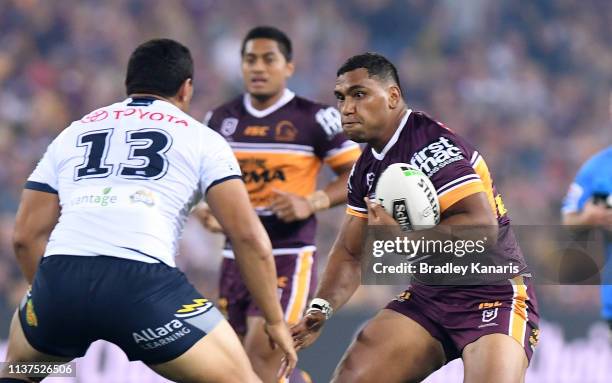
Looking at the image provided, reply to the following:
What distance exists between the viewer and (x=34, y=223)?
5.09 m

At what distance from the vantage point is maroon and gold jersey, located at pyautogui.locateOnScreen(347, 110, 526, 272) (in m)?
5.26

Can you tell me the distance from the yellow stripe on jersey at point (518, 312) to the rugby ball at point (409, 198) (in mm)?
592

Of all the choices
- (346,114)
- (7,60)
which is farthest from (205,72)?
(346,114)

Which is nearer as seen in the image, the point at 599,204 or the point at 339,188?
the point at 339,188

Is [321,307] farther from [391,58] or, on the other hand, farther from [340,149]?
[391,58]

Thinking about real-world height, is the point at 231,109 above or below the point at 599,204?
above

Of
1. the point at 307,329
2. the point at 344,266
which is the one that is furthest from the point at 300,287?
the point at 307,329

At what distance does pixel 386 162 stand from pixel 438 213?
0.46 meters

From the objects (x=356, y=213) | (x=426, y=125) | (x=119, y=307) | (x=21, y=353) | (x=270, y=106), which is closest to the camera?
(x=119, y=307)

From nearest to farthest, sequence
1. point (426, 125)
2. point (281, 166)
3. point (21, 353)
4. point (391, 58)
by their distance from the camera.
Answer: point (21, 353)
point (426, 125)
point (281, 166)
point (391, 58)

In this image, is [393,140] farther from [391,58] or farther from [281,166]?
[391,58]

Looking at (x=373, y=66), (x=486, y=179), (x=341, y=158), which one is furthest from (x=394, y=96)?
(x=341, y=158)

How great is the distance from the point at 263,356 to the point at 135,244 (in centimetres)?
232

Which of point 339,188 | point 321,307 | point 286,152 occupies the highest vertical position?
point 286,152
